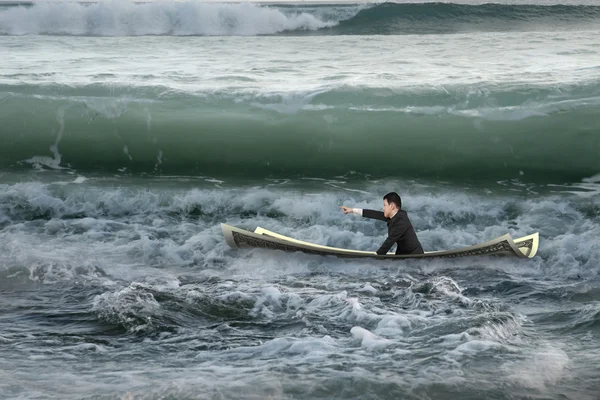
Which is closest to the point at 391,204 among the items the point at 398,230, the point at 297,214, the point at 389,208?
the point at 389,208

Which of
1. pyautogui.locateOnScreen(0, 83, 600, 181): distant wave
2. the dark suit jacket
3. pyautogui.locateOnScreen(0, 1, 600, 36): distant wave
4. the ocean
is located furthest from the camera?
pyautogui.locateOnScreen(0, 1, 600, 36): distant wave

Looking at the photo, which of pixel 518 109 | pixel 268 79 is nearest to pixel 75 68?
pixel 268 79

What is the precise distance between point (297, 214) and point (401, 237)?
2872 mm

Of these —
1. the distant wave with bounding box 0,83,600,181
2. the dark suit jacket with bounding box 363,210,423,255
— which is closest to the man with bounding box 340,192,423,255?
the dark suit jacket with bounding box 363,210,423,255

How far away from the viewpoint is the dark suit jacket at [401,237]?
10.1 m

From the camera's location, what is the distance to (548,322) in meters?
8.23

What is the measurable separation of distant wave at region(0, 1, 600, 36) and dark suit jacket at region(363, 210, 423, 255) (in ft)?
57.1

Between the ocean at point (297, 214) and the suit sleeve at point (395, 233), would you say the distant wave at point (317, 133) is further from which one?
the suit sleeve at point (395, 233)

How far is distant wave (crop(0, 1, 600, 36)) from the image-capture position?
2695 centimetres

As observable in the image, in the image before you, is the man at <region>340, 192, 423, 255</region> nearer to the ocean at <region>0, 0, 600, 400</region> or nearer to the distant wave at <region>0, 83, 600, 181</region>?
the ocean at <region>0, 0, 600, 400</region>

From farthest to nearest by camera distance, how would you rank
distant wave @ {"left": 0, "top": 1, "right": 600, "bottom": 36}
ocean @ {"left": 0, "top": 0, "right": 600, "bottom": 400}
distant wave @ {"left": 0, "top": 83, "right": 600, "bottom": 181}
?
distant wave @ {"left": 0, "top": 1, "right": 600, "bottom": 36}
distant wave @ {"left": 0, "top": 83, "right": 600, "bottom": 181}
ocean @ {"left": 0, "top": 0, "right": 600, "bottom": 400}

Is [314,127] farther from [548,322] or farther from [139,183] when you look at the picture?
[548,322]

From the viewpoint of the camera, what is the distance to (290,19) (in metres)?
27.7

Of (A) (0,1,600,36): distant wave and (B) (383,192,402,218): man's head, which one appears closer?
(B) (383,192,402,218): man's head
